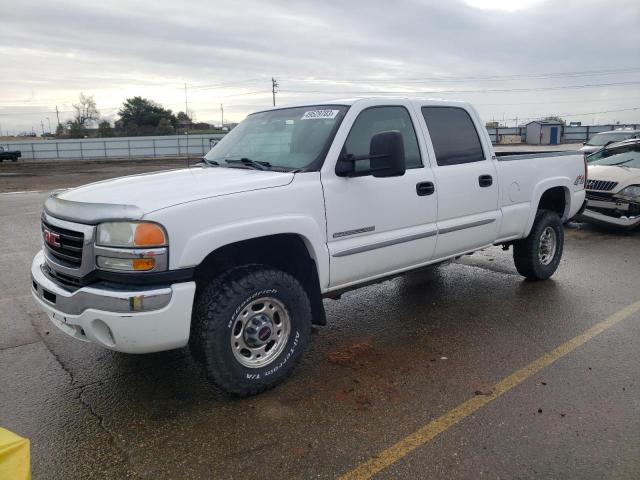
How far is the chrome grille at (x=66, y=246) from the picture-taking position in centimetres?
322

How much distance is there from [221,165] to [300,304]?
146 centimetres

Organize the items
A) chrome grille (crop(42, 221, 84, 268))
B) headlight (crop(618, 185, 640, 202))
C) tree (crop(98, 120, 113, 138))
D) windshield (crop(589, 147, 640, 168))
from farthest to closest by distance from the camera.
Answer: tree (crop(98, 120, 113, 138)), windshield (crop(589, 147, 640, 168)), headlight (crop(618, 185, 640, 202)), chrome grille (crop(42, 221, 84, 268))

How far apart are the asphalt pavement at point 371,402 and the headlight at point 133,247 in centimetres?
101

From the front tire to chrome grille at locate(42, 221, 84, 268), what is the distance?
78 cm

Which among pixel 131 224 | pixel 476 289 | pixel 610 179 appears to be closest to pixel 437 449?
pixel 131 224

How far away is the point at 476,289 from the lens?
598 centimetres

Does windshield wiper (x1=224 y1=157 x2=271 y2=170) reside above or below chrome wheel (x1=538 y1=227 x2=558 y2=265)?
above

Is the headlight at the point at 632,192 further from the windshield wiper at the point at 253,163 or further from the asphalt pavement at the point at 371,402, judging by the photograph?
the windshield wiper at the point at 253,163

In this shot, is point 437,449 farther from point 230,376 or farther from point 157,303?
point 157,303

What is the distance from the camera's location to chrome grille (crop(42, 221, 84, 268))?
322 centimetres

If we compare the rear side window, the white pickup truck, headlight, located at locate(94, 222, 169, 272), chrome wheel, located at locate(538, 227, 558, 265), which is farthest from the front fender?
chrome wheel, located at locate(538, 227, 558, 265)

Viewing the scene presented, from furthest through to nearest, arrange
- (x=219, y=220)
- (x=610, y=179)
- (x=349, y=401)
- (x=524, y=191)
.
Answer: (x=610, y=179)
(x=524, y=191)
(x=349, y=401)
(x=219, y=220)

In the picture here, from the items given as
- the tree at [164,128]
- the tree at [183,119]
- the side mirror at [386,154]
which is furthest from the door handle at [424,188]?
the tree at [183,119]

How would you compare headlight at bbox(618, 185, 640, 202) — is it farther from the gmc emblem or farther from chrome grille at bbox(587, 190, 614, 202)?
the gmc emblem
